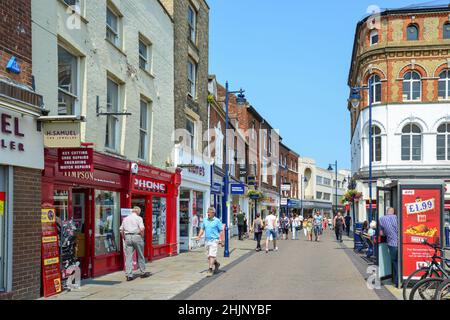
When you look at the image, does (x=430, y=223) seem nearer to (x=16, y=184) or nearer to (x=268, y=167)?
(x=16, y=184)

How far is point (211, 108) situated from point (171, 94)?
26.7ft

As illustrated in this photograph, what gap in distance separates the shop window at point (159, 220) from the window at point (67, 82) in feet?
22.3

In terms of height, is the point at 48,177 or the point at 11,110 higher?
the point at 11,110

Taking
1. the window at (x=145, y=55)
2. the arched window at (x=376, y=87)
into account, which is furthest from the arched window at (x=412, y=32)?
the window at (x=145, y=55)

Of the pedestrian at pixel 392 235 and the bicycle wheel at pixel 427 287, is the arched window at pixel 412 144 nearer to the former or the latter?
the pedestrian at pixel 392 235

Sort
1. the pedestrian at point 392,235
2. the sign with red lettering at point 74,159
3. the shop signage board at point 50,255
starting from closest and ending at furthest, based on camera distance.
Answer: the shop signage board at point 50,255 → the sign with red lettering at point 74,159 → the pedestrian at point 392,235

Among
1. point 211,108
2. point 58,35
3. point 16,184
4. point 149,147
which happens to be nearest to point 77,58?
point 58,35

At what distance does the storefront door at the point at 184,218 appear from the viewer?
935 inches

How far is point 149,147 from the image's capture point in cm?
1875

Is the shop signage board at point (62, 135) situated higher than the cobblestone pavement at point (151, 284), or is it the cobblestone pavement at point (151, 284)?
the shop signage board at point (62, 135)

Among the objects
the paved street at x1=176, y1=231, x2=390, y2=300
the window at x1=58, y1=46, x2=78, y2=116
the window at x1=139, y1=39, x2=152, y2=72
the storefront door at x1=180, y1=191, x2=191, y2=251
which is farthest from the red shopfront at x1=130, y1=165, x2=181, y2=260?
the window at x1=58, y1=46, x2=78, y2=116

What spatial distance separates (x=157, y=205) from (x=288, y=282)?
7454 mm

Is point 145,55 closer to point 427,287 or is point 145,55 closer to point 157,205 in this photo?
point 157,205

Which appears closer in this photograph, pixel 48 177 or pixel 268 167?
pixel 48 177
